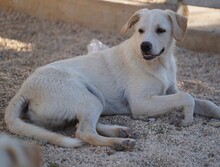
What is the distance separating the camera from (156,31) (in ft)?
17.1

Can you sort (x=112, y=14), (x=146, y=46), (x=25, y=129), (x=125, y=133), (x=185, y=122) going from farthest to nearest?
1. (x=112, y=14)
2. (x=146, y=46)
3. (x=185, y=122)
4. (x=125, y=133)
5. (x=25, y=129)

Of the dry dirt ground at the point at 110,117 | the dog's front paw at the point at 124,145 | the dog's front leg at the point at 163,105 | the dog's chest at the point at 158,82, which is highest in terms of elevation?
the dog's chest at the point at 158,82

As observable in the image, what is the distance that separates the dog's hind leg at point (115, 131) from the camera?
4.69 meters

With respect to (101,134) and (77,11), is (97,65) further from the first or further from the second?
(77,11)

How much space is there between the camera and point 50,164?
4.14 m

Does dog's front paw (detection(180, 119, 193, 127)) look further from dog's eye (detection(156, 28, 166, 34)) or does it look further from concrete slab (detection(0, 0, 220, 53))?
concrete slab (detection(0, 0, 220, 53))

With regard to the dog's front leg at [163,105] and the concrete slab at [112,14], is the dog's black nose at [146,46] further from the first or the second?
the concrete slab at [112,14]

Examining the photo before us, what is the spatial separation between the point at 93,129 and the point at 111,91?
74 centimetres

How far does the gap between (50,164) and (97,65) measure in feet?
5.10

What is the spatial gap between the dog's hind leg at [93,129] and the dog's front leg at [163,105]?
40cm

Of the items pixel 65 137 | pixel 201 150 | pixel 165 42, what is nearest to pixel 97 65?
pixel 165 42

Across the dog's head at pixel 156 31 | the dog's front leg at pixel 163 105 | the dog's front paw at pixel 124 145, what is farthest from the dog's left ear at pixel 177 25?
the dog's front paw at pixel 124 145

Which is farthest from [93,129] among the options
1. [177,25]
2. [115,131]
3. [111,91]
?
[177,25]

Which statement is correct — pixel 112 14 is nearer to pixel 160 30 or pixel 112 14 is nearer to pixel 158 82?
pixel 160 30
